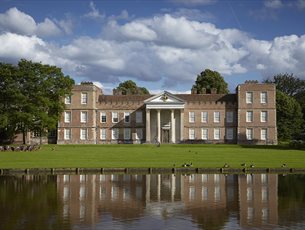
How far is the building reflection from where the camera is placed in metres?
16.9

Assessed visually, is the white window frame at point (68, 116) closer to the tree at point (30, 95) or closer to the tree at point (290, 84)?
the tree at point (30, 95)

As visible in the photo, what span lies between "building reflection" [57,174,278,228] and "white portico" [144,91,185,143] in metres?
42.5

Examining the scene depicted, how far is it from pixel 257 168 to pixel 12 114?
3502 centimetres

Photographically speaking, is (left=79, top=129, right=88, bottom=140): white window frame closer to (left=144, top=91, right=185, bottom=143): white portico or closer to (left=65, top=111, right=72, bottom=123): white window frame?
(left=65, top=111, right=72, bottom=123): white window frame

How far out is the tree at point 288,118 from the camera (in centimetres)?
8538

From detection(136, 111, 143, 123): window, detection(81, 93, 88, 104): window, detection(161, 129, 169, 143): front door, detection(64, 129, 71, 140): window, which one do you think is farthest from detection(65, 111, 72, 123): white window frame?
detection(161, 129, 169, 143): front door

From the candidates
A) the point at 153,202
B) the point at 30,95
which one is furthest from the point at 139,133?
the point at 153,202

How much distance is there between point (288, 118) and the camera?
8606 centimetres

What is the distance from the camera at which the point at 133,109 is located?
2965 inches

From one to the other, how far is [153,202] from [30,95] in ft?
145

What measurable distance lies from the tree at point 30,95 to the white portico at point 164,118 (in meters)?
14.8

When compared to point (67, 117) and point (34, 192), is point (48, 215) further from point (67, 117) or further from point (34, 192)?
point (67, 117)

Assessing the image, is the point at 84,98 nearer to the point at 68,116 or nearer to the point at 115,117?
the point at 68,116

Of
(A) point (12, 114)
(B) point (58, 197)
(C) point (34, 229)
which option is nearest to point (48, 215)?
(C) point (34, 229)
